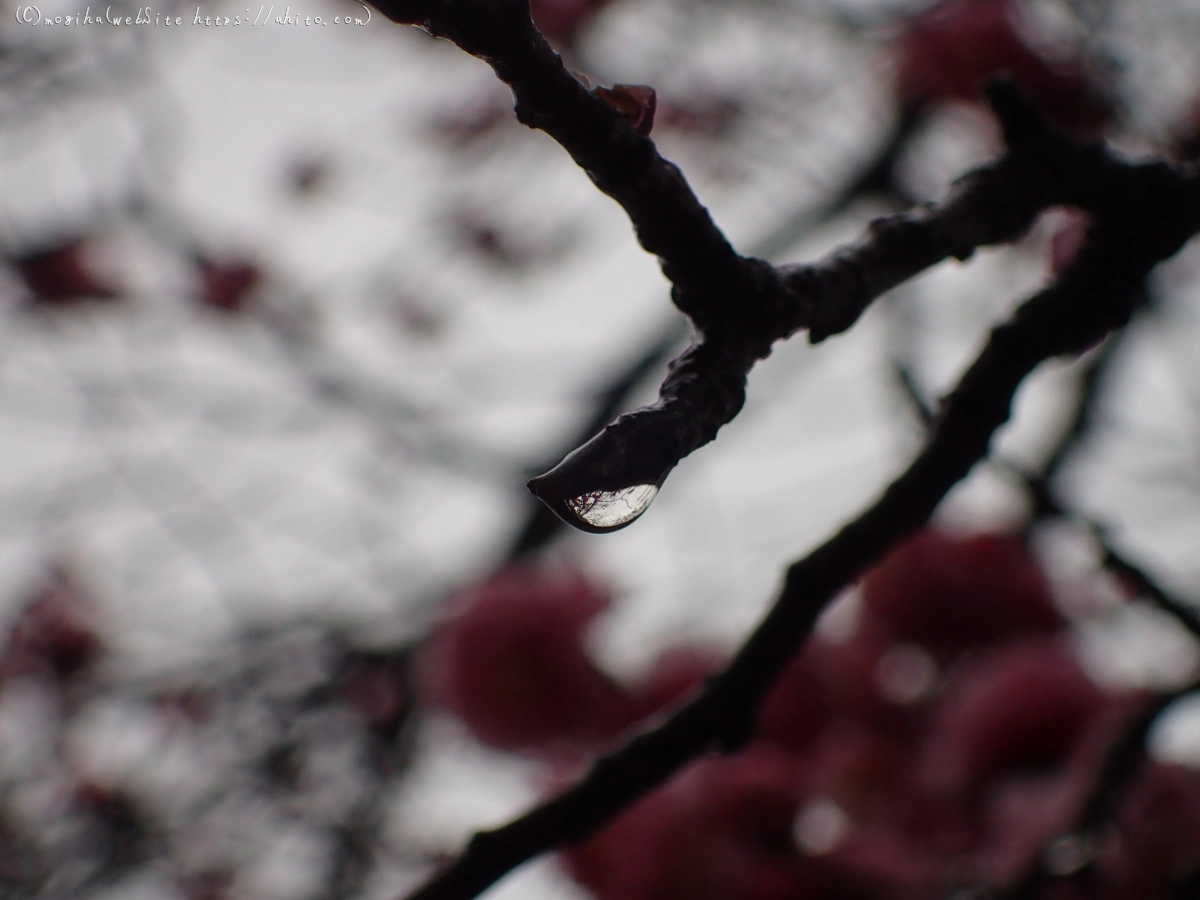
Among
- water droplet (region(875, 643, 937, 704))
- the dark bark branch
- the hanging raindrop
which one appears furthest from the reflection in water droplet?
water droplet (region(875, 643, 937, 704))

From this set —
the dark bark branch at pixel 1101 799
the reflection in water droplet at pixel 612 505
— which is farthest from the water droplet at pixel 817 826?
the reflection in water droplet at pixel 612 505

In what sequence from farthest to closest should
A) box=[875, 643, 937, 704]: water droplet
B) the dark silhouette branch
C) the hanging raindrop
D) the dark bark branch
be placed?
1. box=[875, 643, 937, 704]: water droplet
2. the dark bark branch
3. the dark silhouette branch
4. the hanging raindrop

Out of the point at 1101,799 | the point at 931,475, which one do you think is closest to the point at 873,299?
the point at 931,475

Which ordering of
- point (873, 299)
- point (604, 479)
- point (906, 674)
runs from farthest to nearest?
point (906, 674), point (873, 299), point (604, 479)

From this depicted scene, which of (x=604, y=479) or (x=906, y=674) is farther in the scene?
(x=906, y=674)

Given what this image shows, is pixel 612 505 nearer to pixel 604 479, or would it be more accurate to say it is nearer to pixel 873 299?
pixel 604 479

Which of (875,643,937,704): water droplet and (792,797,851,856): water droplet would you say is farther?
(875,643,937,704): water droplet

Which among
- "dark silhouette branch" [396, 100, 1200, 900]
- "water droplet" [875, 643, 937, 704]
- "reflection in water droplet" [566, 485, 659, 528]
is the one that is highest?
"water droplet" [875, 643, 937, 704]

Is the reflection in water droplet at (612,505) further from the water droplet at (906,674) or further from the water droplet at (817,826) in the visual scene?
the water droplet at (906,674)

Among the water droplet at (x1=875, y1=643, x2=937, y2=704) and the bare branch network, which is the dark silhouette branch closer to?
the bare branch network

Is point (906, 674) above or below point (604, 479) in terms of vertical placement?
above
